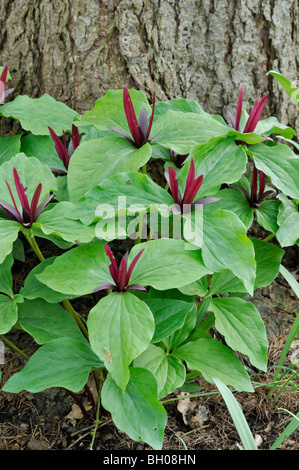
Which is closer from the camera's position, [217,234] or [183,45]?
[217,234]

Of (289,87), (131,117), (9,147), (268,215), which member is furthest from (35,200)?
(289,87)

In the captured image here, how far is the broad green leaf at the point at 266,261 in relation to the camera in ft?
5.64

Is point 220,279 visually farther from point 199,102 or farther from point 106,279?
point 199,102

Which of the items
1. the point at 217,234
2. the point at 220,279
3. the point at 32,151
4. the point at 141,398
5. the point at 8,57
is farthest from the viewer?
the point at 8,57

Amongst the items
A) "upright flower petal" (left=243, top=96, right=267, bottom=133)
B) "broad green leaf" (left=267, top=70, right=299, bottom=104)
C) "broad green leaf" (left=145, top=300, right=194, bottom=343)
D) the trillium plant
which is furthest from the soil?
"broad green leaf" (left=267, top=70, right=299, bottom=104)

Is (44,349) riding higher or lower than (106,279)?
lower

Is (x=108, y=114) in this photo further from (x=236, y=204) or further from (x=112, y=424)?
(x=112, y=424)

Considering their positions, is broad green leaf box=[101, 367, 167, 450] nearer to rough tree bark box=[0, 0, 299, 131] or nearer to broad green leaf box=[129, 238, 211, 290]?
broad green leaf box=[129, 238, 211, 290]

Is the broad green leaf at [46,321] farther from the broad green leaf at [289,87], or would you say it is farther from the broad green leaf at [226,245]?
the broad green leaf at [289,87]

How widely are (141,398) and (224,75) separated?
134 cm

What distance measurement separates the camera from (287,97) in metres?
2.09

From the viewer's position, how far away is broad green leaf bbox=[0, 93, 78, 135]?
1.81 m

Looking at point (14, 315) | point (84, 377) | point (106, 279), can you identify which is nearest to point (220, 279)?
point (106, 279)

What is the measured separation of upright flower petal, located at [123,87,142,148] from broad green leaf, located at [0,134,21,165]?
1.59 feet
